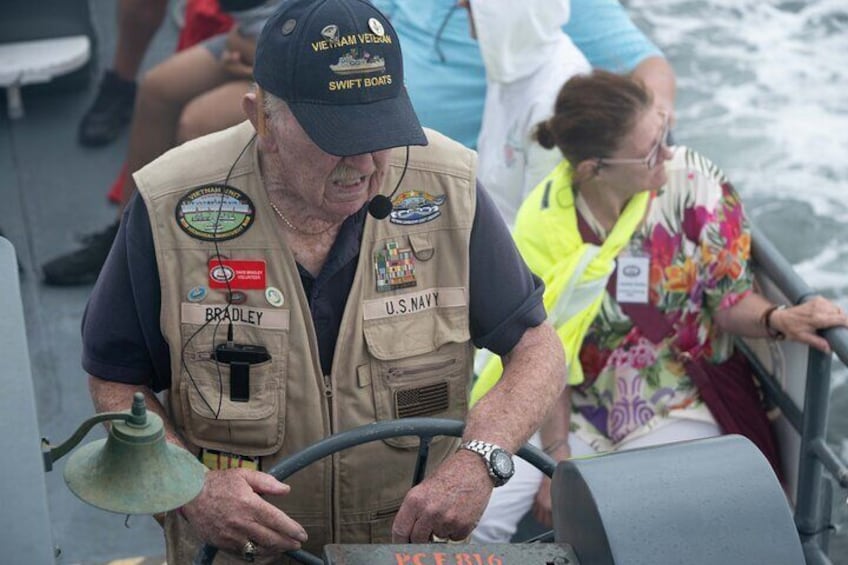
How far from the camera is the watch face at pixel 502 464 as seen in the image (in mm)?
2369

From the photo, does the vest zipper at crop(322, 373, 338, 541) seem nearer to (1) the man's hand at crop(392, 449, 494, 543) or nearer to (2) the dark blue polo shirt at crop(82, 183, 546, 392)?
(2) the dark blue polo shirt at crop(82, 183, 546, 392)

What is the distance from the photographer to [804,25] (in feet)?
31.6

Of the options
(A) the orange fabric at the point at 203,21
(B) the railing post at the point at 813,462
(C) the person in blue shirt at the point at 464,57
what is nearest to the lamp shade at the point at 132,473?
(B) the railing post at the point at 813,462

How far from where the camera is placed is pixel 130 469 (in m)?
1.75

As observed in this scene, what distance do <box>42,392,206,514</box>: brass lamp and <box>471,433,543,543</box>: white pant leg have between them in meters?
1.99

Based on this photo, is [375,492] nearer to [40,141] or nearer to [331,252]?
[331,252]

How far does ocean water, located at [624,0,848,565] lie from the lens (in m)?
7.61

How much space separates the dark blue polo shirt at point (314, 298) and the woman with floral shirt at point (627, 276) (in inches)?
38.5

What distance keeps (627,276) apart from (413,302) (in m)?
1.23

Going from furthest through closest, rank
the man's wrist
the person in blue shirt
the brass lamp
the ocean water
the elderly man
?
the ocean water
the person in blue shirt
the man's wrist
the elderly man
the brass lamp

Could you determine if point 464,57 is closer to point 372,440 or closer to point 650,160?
point 650,160

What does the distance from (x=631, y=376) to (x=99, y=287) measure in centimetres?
170

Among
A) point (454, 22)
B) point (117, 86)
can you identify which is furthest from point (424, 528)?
point (117, 86)

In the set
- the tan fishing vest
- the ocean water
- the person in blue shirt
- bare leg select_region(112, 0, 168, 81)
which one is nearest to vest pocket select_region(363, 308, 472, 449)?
the tan fishing vest
